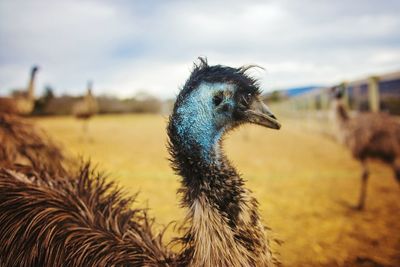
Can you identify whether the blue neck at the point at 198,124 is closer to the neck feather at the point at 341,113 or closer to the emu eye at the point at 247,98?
the emu eye at the point at 247,98

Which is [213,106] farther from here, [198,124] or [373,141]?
[373,141]

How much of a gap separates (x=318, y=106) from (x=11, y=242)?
15385mm

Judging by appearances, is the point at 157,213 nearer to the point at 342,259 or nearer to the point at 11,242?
the point at 342,259

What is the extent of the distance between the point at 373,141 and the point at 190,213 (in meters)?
4.67

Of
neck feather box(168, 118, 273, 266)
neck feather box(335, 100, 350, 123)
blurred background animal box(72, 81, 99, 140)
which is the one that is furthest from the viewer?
blurred background animal box(72, 81, 99, 140)

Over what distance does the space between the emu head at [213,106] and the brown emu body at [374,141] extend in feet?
13.7

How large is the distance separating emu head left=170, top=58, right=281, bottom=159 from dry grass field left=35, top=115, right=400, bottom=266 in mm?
243

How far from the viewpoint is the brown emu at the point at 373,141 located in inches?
217

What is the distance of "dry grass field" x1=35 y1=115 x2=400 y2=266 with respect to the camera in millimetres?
3961

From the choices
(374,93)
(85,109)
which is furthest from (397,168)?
(85,109)

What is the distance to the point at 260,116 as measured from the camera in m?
1.92

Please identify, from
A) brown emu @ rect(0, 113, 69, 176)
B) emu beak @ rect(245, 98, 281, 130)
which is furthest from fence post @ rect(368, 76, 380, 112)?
emu beak @ rect(245, 98, 281, 130)

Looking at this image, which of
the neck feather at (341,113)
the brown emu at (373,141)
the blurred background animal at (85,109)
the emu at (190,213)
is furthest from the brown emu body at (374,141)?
the blurred background animal at (85,109)

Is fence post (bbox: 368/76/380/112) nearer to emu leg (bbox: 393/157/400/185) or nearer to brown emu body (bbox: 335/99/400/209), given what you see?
brown emu body (bbox: 335/99/400/209)
